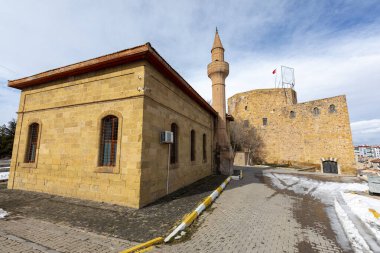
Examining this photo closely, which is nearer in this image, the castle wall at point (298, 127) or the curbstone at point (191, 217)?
the curbstone at point (191, 217)

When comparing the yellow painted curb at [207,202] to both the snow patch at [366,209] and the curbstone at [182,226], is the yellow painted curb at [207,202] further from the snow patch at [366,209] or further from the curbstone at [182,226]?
the snow patch at [366,209]

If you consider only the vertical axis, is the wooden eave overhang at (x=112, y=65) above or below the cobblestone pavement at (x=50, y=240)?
above

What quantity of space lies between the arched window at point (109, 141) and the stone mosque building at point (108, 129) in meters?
0.03

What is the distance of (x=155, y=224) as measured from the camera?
4.81 meters

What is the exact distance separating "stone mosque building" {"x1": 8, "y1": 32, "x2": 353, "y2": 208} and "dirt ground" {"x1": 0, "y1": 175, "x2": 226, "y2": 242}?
16.6 inches

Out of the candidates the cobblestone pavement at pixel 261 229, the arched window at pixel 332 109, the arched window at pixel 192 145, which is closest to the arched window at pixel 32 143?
the arched window at pixel 192 145

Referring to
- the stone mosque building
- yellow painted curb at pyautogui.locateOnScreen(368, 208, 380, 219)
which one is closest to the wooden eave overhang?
the stone mosque building

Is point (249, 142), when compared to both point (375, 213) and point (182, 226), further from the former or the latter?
point (182, 226)

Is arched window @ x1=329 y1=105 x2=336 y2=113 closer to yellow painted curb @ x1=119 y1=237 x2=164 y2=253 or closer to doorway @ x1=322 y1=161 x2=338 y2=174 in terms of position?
doorway @ x1=322 y1=161 x2=338 y2=174

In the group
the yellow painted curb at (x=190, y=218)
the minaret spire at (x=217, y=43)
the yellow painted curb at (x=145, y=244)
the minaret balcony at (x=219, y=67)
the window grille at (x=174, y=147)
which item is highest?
the minaret spire at (x=217, y=43)

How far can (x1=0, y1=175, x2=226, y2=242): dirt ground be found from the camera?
14.7 ft

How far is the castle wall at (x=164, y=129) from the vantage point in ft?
21.4

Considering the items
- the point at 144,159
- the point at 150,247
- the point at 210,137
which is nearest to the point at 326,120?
the point at 210,137

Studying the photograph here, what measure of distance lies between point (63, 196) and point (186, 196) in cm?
479
